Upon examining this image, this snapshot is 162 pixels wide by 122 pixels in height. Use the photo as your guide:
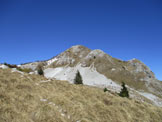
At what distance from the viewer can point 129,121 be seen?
29.4 ft

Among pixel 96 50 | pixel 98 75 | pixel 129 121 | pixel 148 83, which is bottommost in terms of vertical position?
pixel 129 121

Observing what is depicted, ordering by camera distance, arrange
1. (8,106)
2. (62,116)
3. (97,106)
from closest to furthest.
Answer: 1. (8,106)
2. (62,116)
3. (97,106)

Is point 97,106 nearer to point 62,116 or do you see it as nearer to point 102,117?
point 102,117

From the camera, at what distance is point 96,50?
129375 millimetres

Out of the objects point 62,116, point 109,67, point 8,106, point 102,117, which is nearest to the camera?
point 8,106

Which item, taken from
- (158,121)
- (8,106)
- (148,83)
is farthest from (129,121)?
(148,83)

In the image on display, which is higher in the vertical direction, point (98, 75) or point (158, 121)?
point (98, 75)

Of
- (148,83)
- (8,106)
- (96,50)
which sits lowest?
(8,106)

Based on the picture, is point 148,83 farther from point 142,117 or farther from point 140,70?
point 142,117

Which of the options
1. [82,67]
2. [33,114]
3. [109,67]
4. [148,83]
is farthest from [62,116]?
[82,67]

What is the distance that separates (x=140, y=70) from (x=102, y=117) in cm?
9854

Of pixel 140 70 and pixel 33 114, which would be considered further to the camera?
pixel 140 70

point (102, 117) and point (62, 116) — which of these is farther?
point (102, 117)

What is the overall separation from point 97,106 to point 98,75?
82.0m
